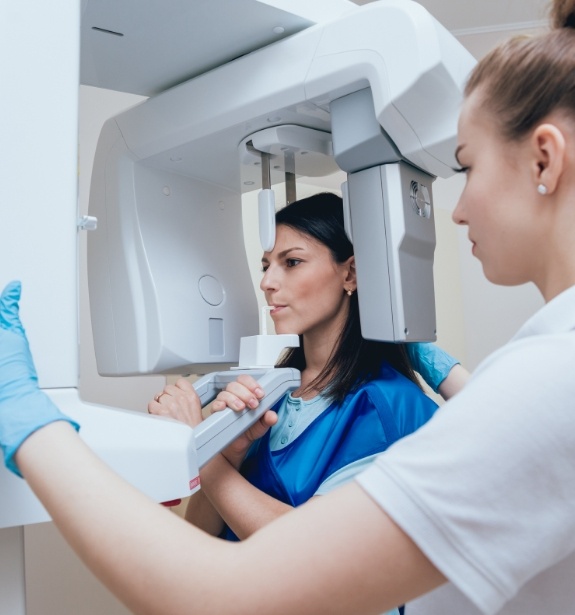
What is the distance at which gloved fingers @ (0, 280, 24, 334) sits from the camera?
0.68m

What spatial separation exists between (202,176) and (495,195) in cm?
81

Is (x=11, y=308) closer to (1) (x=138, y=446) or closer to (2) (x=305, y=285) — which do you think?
(1) (x=138, y=446)

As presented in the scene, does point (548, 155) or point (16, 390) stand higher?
point (548, 155)

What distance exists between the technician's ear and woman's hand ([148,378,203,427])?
2.32ft

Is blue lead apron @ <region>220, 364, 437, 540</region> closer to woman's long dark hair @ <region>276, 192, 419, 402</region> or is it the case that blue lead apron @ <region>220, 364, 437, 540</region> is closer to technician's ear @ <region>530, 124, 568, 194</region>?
woman's long dark hair @ <region>276, 192, 419, 402</region>

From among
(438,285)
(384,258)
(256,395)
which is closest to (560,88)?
(384,258)

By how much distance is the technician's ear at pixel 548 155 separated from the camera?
56cm

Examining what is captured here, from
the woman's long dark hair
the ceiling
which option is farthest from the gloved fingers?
the ceiling

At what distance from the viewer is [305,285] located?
137 centimetres

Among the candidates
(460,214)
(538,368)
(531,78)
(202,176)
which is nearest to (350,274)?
(202,176)

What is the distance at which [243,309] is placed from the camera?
52.3 inches

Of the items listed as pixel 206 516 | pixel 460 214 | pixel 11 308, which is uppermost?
pixel 460 214

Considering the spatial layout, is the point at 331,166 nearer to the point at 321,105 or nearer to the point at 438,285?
the point at 321,105

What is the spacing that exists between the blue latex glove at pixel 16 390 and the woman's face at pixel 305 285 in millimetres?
725
